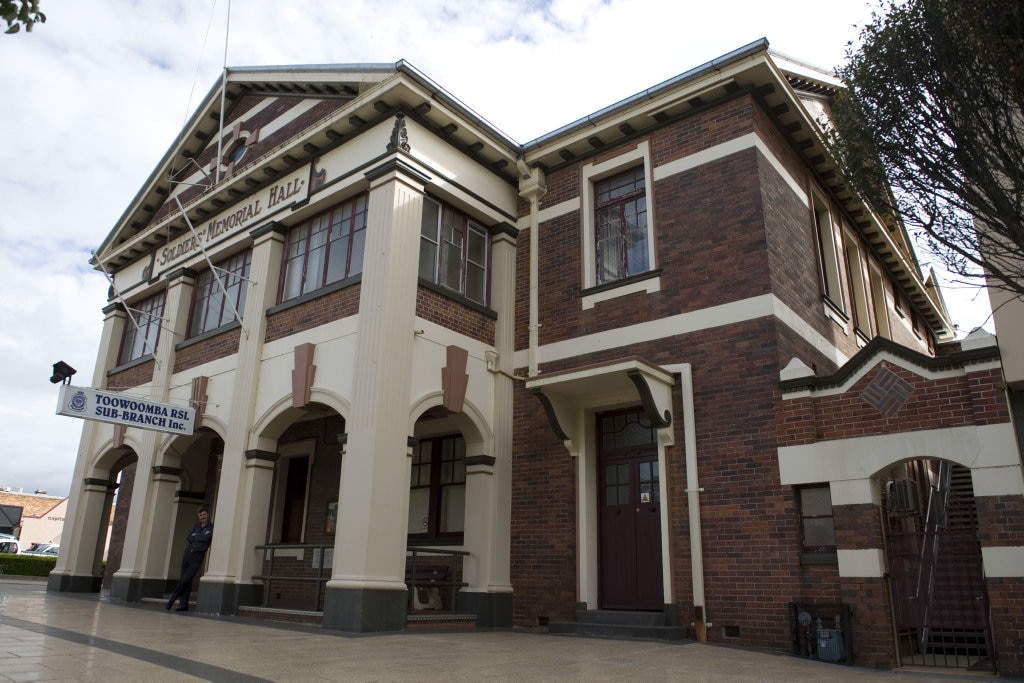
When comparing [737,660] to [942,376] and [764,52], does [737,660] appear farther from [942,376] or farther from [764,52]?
[764,52]

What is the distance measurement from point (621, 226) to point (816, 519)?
5652 millimetres

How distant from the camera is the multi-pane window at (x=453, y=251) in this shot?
12375 mm

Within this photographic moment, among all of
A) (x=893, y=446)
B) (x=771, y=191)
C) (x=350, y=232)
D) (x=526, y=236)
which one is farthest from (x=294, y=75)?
(x=893, y=446)

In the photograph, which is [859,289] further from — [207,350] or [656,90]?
[207,350]

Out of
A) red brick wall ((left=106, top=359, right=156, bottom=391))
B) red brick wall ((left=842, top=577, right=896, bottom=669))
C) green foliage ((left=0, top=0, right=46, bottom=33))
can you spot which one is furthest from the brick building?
green foliage ((left=0, top=0, right=46, bottom=33))

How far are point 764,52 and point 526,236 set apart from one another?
483 centimetres

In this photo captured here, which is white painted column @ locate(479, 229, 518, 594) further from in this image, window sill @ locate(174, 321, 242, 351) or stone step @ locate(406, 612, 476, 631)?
window sill @ locate(174, 321, 242, 351)

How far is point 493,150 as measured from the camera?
13.3m

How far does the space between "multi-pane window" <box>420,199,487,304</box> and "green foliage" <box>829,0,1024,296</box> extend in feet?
21.4

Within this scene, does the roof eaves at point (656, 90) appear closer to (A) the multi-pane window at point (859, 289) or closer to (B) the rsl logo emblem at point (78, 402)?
(A) the multi-pane window at point (859, 289)

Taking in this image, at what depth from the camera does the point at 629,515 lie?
11219 millimetres

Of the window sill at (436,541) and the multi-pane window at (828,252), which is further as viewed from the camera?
the multi-pane window at (828,252)

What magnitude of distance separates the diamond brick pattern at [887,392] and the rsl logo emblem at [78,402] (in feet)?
38.2

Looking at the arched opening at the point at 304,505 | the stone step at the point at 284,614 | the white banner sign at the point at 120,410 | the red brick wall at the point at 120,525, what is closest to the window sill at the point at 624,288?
the arched opening at the point at 304,505
